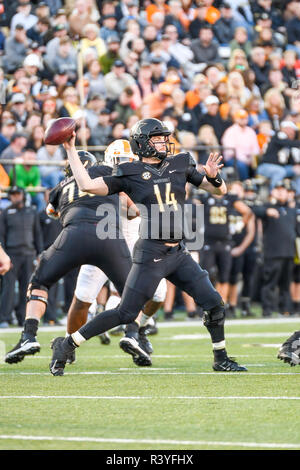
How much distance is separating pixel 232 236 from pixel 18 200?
4.15m

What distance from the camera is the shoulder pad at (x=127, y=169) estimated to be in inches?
341

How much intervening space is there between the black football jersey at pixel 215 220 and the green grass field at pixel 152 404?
20.9 feet

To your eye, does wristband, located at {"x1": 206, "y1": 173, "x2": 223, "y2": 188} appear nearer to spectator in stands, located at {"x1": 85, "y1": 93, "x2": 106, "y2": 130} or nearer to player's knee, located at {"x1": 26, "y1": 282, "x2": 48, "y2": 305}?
player's knee, located at {"x1": 26, "y1": 282, "x2": 48, "y2": 305}

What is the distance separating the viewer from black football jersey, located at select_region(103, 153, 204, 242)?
28.5ft

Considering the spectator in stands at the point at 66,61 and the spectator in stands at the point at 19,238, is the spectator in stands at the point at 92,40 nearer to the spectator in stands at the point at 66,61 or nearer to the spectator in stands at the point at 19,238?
the spectator in stands at the point at 66,61

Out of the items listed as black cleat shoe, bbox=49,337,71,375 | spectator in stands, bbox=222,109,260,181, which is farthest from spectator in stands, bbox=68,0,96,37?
black cleat shoe, bbox=49,337,71,375

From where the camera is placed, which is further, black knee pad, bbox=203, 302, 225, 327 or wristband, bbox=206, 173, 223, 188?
black knee pad, bbox=203, 302, 225, 327

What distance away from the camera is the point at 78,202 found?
982 cm

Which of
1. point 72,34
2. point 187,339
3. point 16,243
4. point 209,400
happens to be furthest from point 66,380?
point 72,34

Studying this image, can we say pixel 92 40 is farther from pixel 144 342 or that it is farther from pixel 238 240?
pixel 144 342

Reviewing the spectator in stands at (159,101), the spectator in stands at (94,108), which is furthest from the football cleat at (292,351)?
the spectator in stands at (159,101)

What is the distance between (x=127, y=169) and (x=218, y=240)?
9.11 meters

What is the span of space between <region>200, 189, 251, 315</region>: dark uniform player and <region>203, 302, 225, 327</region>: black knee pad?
8.61 metres

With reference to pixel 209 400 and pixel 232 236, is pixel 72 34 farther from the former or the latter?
pixel 209 400
